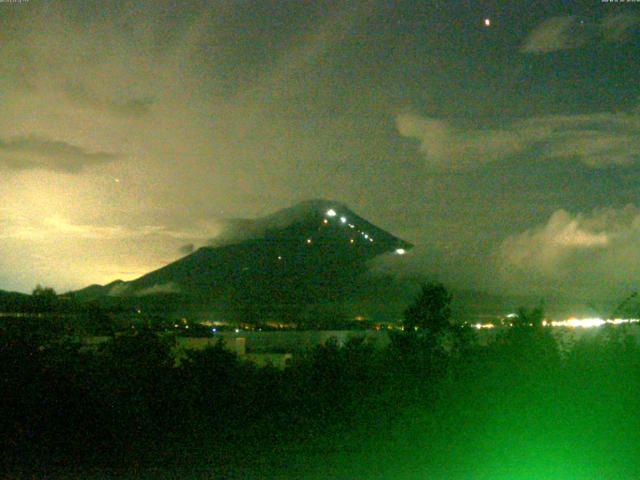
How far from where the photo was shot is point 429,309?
19297 mm

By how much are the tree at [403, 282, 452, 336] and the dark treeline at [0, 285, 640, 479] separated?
19.4 feet

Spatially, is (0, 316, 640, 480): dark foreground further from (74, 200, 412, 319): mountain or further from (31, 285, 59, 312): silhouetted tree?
(74, 200, 412, 319): mountain

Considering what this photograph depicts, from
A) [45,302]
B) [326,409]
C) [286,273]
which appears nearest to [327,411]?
[326,409]

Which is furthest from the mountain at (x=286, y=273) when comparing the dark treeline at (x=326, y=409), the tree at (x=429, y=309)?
the dark treeline at (x=326, y=409)

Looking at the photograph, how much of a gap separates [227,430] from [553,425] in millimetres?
4543

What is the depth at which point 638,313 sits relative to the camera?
12.2 metres

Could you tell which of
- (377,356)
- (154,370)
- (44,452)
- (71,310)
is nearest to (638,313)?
(377,356)

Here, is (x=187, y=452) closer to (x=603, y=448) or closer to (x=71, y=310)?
(x=603, y=448)

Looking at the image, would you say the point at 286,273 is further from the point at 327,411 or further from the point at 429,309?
the point at 327,411

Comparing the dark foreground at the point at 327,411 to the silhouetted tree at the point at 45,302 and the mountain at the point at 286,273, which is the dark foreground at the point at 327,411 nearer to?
the silhouetted tree at the point at 45,302

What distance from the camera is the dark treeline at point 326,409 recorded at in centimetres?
919

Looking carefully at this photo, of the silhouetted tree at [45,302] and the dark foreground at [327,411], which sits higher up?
the silhouetted tree at [45,302]

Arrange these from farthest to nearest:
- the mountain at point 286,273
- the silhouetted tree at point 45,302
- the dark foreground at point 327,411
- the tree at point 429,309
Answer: the mountain at point 286,273, the tree at point 429,309, the silhouetted tree at point 45,302, the dark foreground at point 327,411

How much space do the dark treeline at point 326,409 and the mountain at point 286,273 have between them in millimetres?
12768
